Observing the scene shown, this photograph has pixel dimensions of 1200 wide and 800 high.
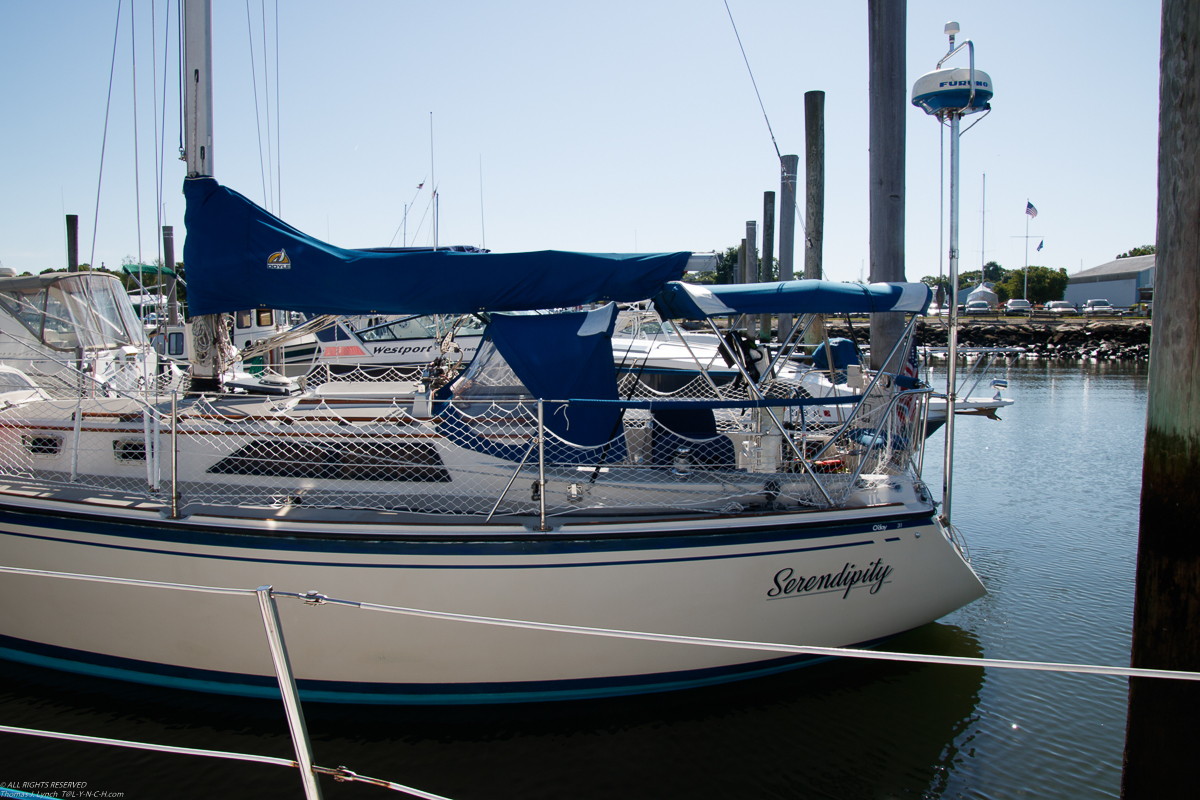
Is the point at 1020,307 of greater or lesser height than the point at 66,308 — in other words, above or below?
above

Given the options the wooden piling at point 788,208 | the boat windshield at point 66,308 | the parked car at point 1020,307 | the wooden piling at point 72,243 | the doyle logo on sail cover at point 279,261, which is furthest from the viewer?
the parked car at point 1020,307

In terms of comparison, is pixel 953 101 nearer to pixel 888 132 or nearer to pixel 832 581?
pixel 888 132

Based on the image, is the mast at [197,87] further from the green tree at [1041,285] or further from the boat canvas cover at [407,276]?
the green tree at [1041,285]

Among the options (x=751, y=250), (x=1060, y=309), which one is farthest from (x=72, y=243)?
(x=1060, y=309)

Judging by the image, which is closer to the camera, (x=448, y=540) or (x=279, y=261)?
(x=448, y=540)

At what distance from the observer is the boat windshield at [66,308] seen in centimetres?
759

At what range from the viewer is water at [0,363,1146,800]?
4.01m

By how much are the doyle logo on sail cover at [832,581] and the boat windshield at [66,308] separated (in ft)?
22.2

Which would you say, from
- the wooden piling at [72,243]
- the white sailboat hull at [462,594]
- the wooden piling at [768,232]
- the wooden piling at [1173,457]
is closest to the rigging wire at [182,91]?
the white sailboat hull at [462,594]

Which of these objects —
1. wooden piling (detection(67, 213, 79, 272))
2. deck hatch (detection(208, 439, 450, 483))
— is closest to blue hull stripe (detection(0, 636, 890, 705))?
deck hatch (detection(208, 439, 450, 483))

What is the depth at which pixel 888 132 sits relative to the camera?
18.9 ft

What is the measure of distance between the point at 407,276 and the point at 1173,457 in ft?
13.5

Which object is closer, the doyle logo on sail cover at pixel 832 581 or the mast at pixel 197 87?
the doyle logo on sail cover at pixel 832 581

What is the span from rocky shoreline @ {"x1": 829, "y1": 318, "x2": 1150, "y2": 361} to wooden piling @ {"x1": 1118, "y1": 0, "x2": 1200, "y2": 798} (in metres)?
32.7
